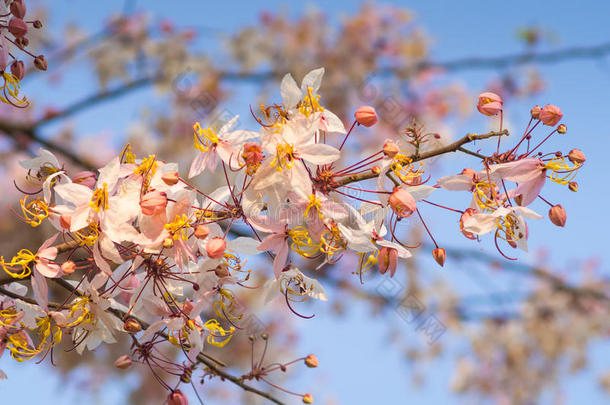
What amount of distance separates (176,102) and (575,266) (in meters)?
5.79

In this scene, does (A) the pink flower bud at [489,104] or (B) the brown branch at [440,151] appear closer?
(B) the brown branch at [440,151]

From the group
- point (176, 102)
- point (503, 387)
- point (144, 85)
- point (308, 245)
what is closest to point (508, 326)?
point (503, 387)

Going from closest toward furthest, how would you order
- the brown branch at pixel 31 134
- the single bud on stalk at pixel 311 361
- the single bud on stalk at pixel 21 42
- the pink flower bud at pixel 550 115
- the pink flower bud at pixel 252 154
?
the pink flower bud at pixel 252 154 < the pink flower bud at pixel 550 115 < the single bud on stalk at pixel 21 42 < the single bud on stalk at pixel 311 361 < the brown branch at pixel 31 134

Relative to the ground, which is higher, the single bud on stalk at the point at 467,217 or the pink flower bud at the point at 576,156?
the pink flower bud at the point at 576,156

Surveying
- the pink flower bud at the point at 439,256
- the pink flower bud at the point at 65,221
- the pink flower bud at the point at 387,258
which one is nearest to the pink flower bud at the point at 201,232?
the pink flower bud at the point at 65,221

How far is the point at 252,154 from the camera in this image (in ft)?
3.14

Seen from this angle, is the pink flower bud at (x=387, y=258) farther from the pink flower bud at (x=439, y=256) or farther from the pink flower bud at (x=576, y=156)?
the pink flower bud at (x=576, y=156)

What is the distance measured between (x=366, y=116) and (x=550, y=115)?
363mm

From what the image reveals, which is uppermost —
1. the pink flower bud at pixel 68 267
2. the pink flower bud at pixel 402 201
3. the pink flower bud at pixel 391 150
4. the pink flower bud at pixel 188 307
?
the pink flower bud at pixel 391 150

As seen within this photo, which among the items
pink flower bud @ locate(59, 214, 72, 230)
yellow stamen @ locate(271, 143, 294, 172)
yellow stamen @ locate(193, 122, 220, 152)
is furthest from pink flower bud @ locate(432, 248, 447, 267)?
pink flower bud @ locate(59, 214, 72, 230)

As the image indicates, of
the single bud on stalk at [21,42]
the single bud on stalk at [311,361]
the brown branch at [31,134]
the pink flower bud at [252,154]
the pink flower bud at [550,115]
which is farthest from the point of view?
the brown branch at [31,134]

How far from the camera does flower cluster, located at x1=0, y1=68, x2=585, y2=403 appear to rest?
991 millimetres

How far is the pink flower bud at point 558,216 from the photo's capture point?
1.08 metres

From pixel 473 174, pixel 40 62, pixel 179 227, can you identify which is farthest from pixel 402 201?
pixel 40 62
